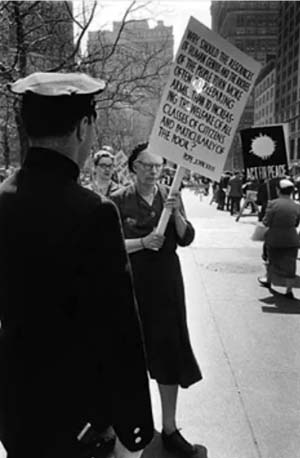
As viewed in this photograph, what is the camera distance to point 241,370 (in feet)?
14.5

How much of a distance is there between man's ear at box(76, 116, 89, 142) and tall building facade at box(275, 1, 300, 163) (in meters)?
90.7

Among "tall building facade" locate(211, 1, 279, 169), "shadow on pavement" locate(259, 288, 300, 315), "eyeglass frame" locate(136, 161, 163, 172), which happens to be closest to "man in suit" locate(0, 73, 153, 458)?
"eyeglass frame" locate(136, 161, 163, 172)

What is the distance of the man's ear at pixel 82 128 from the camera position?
4.98ft

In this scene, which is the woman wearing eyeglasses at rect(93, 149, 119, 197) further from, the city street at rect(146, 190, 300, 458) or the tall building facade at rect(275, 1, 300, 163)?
the tall building facade at rect(275, 1, 300, 163)

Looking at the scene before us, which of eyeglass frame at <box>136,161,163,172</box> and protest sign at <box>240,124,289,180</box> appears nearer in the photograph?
eyeglass frame at <box>136,161,163,172</box>

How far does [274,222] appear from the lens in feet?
24.2

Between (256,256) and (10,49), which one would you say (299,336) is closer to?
(256,256)

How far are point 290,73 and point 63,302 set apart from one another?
108215 mm

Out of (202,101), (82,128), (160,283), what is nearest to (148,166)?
(202,101)

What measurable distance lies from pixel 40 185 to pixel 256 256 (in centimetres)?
943

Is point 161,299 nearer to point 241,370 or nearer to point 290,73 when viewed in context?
point 241,370

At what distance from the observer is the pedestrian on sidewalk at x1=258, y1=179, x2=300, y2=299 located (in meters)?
7.20

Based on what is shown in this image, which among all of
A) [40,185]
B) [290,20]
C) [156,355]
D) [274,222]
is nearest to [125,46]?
[274,222]

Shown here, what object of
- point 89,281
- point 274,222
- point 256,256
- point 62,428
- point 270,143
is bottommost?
point 256,256
